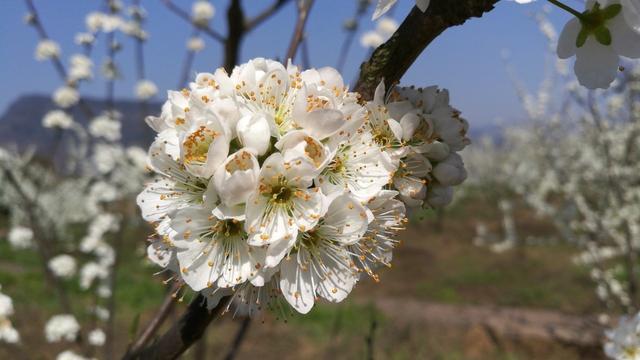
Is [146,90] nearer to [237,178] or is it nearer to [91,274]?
[91,274]

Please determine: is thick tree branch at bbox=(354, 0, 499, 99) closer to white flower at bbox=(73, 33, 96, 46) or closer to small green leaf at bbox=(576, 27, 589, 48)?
small green leaf at bbox=(576, 27, 589, 48)

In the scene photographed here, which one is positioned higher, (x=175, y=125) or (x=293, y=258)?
(x=175, y=125)

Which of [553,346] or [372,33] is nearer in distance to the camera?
Answer: [372,33]

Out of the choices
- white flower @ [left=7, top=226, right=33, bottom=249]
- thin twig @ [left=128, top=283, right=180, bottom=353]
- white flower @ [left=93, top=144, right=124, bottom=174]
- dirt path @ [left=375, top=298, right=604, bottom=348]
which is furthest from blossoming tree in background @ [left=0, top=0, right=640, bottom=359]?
dirt path @ [left=375, top=298, right=604, bottom=348]

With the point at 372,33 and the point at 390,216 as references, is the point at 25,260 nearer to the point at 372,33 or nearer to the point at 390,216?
the point at 372,33

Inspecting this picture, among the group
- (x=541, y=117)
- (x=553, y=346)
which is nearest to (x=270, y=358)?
(x=553, y=346)

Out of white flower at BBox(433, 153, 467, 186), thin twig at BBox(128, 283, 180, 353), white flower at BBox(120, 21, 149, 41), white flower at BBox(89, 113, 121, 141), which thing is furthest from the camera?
white flower at BBox(89, 113, 121, 141)
